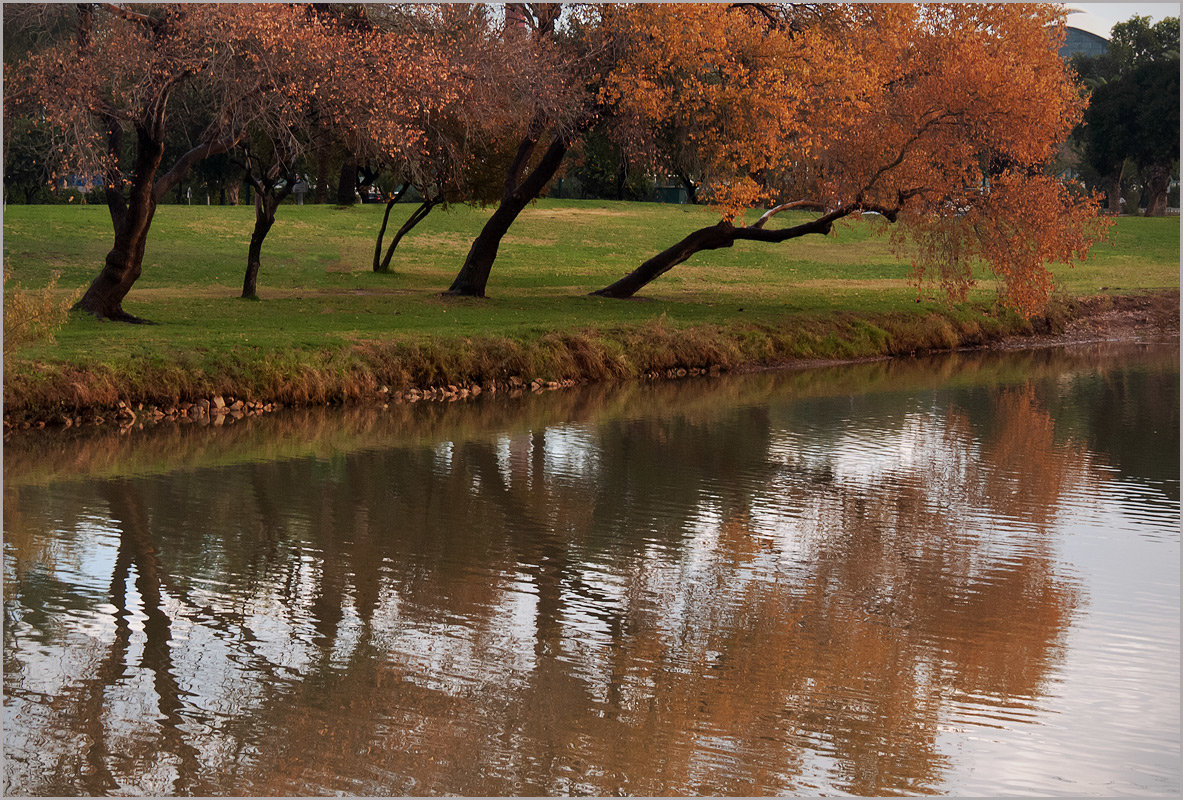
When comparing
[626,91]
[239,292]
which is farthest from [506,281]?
[626,91]

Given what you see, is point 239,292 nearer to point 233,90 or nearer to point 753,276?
point 233,90

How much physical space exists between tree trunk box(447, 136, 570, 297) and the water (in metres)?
13.1

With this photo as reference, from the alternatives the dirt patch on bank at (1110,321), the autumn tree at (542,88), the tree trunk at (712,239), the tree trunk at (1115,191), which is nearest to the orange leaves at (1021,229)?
the tree trunk at (712,239)

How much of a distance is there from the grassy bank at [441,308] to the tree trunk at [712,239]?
0.91 meters

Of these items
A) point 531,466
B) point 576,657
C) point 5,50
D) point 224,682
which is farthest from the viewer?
point 5,50

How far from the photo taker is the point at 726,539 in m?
13.1

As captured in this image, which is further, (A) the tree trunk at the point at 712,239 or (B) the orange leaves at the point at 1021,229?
(A) the tree trunk at the point at 712,239

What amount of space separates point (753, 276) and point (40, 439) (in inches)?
1134

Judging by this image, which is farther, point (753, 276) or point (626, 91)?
point (753, 276)

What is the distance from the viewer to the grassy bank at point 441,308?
20594 millimetres

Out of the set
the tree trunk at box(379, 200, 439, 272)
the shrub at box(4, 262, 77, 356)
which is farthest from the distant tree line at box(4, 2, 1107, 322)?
the shrub at box(4, 262, 77, 356)

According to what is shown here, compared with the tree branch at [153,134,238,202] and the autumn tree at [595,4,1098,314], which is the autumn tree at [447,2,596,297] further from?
the tree branch at [153,134,238,202]

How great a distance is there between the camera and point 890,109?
28625 millimetres

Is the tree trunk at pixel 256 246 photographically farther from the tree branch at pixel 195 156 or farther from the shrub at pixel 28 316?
the shrub at pixel 28 316
